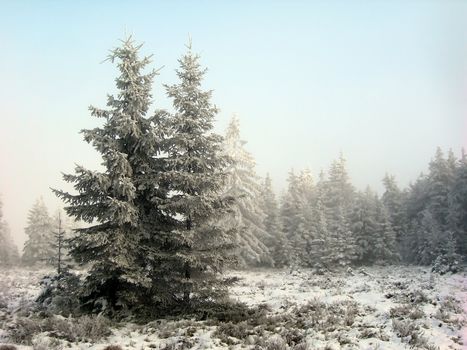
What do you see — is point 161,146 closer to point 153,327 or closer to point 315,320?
point 153,327

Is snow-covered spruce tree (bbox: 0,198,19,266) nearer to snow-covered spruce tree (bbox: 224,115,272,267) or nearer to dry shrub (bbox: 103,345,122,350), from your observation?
snow-covered spruce tree (bbox: 224,115,272,267)

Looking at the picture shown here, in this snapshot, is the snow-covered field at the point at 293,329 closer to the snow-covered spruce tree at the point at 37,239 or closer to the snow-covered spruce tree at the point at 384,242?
the snow-covered spruce tree at the point at 384,242

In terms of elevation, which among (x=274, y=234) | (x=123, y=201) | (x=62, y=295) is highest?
(x=274, y=234)

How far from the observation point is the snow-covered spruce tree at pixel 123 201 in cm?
1661

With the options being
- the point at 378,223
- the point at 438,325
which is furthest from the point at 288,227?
the point at 438,325

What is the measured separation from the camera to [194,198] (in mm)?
16828

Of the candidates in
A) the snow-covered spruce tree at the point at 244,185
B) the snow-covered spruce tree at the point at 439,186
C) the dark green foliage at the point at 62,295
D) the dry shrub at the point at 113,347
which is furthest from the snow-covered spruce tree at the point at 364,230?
the dry shrub at the point at 113,347

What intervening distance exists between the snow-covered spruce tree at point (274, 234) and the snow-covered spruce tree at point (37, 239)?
32.1 m

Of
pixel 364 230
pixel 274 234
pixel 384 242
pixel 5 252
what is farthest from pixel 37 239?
pixel 384 242

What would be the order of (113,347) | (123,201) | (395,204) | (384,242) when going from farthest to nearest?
(395,204), (384,242), (123,201), (113,347)

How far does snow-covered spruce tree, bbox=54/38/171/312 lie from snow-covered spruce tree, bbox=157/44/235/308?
76 centimetres

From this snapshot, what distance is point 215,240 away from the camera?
58.9ft

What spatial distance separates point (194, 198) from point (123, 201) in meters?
2.66

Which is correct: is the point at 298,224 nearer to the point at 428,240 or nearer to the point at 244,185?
the point at 244,185
